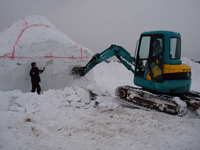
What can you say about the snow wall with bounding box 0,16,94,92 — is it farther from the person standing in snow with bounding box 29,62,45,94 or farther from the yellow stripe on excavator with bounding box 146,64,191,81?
the yellow stripe on excavator with bounding box 146,64,191,81

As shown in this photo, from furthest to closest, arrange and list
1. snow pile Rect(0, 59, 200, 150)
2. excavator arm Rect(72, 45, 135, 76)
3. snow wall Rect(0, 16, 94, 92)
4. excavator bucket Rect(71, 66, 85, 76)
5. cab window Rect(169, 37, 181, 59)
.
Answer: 1. excavator bucket Rect(71, 66, 85, 76)
2. snow wall Rect(0, 16, 94, 92)
3. excavator arm Rect(72, 45, 135, 76)
4. cab window Rect(169, 37, 181, 59)
5. snow pile Rect(0, 59, 200, 150)

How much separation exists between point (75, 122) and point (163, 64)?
3262 mm

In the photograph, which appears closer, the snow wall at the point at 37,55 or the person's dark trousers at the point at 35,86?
the person's dark trousers at the point at 35,86

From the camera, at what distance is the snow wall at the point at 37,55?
22.1ft

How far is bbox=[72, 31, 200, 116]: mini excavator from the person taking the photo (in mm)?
5227

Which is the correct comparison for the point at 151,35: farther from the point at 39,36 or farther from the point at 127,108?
the point at 39,36

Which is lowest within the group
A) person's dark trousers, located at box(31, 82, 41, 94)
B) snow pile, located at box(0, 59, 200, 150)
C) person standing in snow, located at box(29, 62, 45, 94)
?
snow pile, located at box(0, 59, 200, 150)

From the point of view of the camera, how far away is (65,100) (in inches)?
238

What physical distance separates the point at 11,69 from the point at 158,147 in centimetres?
604

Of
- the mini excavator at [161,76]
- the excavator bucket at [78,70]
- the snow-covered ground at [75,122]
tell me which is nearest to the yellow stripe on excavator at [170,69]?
the mini excavator at [161,76]

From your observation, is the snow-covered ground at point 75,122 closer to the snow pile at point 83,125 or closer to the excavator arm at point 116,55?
the snow pile at point 83,125

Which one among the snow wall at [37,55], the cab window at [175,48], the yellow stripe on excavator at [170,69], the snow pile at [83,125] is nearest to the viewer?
the snow pile at [83,125]

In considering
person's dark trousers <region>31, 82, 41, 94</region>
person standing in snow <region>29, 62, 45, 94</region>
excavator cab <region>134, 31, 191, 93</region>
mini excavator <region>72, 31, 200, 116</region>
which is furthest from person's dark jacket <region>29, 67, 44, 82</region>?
excavator cab <region>134, 31, 191, 93</region>

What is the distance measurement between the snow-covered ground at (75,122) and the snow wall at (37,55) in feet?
0.13
